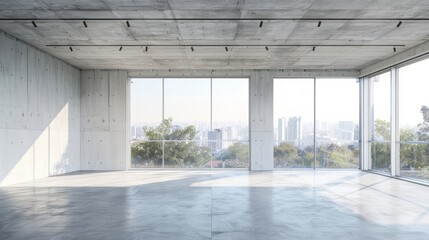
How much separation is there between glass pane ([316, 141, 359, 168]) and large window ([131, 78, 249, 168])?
9.25 feet

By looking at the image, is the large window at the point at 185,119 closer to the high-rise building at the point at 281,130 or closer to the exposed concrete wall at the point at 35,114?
the high-rise building at the point at 281,130

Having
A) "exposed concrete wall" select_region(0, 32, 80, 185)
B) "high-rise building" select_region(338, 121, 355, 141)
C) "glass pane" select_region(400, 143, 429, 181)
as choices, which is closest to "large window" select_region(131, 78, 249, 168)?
"exposed concrete wall" select_region(0, 32, 80, 185)

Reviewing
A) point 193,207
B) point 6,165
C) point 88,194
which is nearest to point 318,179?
point 193,207

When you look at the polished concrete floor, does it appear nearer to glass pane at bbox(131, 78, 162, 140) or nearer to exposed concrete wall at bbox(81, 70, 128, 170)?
exposed concrete wall at bbox(81, 70, 128, 170)

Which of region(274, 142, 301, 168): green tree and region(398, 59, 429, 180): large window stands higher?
region(398, 59, 429, 180): large window

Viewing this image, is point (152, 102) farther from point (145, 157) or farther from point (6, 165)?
point (6, 165)

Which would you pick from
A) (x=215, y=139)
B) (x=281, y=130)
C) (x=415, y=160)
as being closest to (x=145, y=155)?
(x=215, y=139)

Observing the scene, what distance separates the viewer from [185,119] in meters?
15.4

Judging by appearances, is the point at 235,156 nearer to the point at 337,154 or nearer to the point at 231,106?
the point at 231,106

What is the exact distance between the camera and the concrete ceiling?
25.5 ft

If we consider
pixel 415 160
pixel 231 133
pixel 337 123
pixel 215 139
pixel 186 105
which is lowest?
pixel 415 160

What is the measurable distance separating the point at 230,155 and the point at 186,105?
2.56m

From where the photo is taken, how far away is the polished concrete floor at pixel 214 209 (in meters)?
5.40

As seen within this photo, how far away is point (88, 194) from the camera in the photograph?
8.91m
